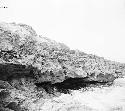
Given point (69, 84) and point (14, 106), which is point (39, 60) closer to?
point (69, 84)

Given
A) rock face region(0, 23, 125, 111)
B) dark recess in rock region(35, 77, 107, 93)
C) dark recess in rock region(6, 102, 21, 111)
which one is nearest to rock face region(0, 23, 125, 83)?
rock face region(0, 23, 125, 111)

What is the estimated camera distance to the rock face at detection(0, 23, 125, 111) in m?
10.4

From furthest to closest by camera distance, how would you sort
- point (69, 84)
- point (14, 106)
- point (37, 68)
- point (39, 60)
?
point (69, 84), point (39, 60), point (37, 68), point (14, 106)

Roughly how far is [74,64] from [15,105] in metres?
5.22

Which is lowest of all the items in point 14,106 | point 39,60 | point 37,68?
point 14,106

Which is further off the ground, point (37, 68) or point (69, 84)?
point (37, 68)

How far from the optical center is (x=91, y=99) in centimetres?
1098

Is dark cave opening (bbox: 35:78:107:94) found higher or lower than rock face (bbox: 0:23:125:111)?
lower

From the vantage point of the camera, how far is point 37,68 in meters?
11.2

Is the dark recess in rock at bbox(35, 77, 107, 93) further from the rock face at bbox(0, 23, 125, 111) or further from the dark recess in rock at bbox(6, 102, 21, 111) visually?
the dark recess in rock at bbox(6, 102, 21, 111)

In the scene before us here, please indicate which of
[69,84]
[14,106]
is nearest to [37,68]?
[14,106]

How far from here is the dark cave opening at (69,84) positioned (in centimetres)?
1210

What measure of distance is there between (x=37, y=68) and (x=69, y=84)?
3.01 metres

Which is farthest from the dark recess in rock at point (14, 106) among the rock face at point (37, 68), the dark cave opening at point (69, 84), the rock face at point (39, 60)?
the dark cave opening at point (69, 84)
